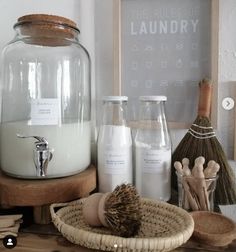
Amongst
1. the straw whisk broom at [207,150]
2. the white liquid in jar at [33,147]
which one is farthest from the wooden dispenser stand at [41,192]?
the straw whisk broom at [207,150]

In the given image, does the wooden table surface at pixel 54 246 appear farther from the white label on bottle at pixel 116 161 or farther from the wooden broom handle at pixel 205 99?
the wooden broom handle at pixel 205 99

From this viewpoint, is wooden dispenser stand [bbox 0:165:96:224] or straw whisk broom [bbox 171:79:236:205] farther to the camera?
straw whisk broom [bbox 171:79:236:205]

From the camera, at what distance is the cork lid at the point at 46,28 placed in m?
0.51

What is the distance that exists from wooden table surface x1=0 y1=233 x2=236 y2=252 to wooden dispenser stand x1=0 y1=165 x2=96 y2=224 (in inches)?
2.0


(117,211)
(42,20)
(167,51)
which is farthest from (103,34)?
(117,211)

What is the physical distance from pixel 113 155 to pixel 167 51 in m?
0.31

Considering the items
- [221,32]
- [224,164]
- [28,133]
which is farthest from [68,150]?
[221,32]

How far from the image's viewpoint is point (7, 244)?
1.40ft

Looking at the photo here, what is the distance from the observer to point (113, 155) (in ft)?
1.88

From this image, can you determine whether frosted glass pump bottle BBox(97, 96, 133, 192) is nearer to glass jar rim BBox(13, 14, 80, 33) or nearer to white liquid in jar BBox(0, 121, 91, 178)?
white liquid in jar BBox(0, 121, 91, 178)

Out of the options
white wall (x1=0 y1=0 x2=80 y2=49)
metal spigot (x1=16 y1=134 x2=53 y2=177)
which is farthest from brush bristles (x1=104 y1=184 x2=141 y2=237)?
white wall (x1=0 y1=0 x2=80 y2=49)

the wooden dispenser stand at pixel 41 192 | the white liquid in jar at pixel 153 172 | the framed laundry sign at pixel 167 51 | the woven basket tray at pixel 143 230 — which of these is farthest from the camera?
the framed laundry sign at pixel 167 51

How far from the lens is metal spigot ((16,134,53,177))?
48 centimetres

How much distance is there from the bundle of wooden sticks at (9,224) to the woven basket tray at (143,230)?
2.5 inches
